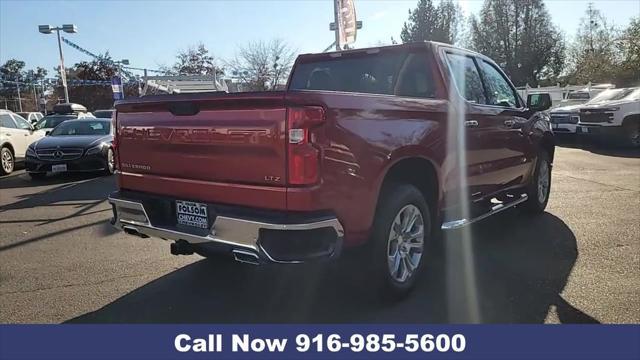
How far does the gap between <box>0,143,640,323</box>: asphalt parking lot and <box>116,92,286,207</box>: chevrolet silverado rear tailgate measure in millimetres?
922

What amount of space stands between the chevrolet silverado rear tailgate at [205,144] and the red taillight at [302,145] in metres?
0.05

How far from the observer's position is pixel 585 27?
48.1 meters

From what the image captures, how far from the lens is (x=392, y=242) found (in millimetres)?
3795

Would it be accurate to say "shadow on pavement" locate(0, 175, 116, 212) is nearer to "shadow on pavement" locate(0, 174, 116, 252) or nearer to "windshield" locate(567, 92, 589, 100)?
"shadow on pavement" locate(0, 174, 116, 252)

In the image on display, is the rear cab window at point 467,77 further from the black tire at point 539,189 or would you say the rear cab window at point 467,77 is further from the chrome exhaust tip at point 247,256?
the chrome exhaust tip at point 247,256

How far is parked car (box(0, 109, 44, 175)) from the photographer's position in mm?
12633

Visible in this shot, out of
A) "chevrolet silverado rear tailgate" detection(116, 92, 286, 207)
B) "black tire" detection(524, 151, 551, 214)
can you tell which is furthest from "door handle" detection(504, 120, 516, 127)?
"chevrolet silverado rear tailgate" detection(116, 92, 286, 207)

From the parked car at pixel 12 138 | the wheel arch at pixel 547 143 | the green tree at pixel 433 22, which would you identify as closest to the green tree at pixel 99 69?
the green tree at pixel 433 22

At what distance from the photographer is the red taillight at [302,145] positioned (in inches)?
120

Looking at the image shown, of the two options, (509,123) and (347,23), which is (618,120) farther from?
(509,123)

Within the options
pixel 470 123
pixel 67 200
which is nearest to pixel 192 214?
pixel 470 123

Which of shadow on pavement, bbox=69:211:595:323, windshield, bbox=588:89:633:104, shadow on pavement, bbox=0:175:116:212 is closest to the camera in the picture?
shadow on pavement, bbox=69:211:595:323

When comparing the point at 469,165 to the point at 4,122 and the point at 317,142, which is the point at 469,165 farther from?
the point at 4,122

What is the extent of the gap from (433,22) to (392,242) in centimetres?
5929
